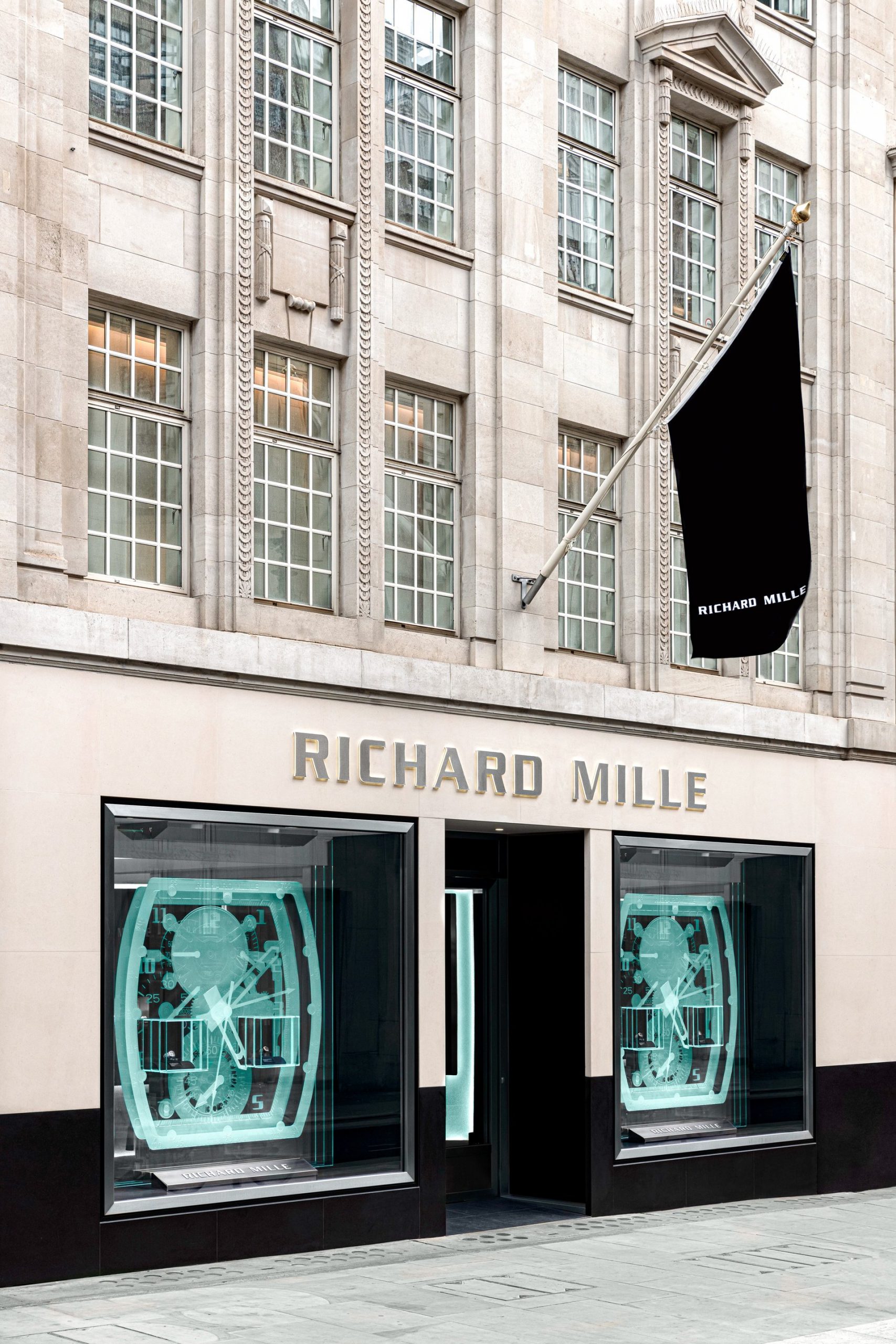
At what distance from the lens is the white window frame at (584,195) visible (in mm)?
17000

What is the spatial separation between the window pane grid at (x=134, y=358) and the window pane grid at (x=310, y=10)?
3.04 metres

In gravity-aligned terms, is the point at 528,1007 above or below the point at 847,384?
below

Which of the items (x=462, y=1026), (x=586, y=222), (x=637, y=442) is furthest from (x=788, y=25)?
(x=462, y=1026)

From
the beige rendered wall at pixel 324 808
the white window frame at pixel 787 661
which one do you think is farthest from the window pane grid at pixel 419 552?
the white window frame at pixel 787 661

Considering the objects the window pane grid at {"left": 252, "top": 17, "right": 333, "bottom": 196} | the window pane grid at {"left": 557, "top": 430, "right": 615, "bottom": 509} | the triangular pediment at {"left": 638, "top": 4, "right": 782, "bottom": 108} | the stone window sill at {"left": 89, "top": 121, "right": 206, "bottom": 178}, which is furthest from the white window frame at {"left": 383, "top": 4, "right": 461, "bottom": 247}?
the triangular pediment at {"left": 638, "top": 4, "right": 782, "bottom": 108}

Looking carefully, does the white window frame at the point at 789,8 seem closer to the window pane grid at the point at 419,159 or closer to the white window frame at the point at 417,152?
the white window frame at the point at 417,152

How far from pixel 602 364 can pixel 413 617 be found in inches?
140

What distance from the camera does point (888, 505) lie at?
66.3ft

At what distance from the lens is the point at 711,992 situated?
58.3 feet

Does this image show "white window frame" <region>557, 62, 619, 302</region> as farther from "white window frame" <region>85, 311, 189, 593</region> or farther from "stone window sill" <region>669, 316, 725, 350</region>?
"white window frame" <region>85, 311, 189, 593</region>

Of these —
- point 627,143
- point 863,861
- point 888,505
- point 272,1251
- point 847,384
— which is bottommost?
point 272,1251

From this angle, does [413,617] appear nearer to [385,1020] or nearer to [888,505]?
[385,1020]

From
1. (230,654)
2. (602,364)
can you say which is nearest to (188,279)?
(230,654)

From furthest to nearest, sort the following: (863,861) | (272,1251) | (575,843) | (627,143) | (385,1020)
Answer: (863,861)
(627,143)
(575,843)
(385,1020)
(272,1251)
